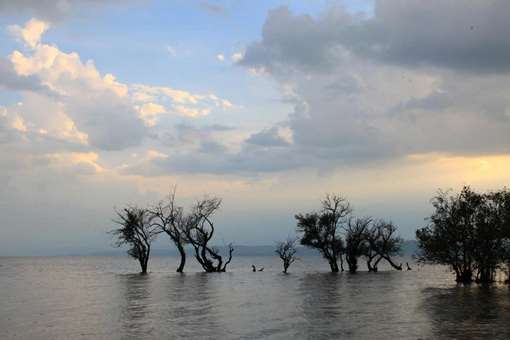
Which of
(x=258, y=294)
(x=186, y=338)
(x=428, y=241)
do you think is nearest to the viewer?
(x=186, y=338)

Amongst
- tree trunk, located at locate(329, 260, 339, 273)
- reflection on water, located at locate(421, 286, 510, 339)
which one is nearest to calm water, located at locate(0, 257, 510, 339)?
reflection on water, located at locate(421, 286, 510, 339)

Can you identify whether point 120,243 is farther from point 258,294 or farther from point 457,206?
point 457,206

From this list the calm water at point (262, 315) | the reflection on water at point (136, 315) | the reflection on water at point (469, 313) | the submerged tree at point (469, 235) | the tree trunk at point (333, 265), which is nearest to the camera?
the reflection on water at point (469, 313)

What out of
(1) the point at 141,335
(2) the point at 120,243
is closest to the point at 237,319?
(1) the point at 141,335

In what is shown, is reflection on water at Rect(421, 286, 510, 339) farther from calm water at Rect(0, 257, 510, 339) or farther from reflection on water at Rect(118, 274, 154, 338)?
reflection on water at Rect(118, 274, 154, 338)

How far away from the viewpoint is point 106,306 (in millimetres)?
38250

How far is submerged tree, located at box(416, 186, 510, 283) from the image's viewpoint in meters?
50.2

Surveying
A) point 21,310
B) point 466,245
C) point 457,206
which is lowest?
point 21,310

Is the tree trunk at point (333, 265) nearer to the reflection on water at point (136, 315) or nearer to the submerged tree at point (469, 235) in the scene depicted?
the submerged tree at point (469, 235)

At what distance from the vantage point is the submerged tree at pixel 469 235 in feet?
165

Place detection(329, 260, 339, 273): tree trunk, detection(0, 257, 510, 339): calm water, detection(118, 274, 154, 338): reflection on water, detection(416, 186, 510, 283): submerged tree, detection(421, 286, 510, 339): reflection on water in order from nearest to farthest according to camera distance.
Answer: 1. detection(421, 286, 510, 339): reflection on water
2. detection(0, 257, 510, 339): calm water
3. detection(118, 274, 154, 338): reflection on water
4. detection(416, 186, 510, 283): submerged tree
5. detection(329, 260, 339, 273): tree trunk

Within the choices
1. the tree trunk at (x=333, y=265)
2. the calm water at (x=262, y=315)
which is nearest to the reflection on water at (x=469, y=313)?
the calm water at (x=262, y=315)

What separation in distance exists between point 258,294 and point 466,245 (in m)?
20.4

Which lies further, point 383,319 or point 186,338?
point 383,319
